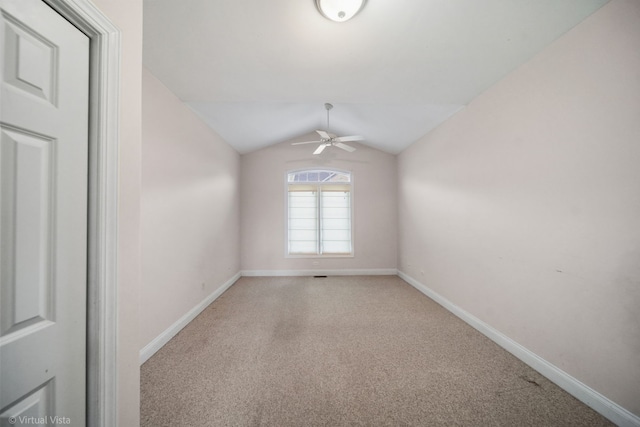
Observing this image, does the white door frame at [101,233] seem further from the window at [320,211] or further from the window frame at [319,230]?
the window at [320,211]

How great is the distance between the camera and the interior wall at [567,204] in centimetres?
133

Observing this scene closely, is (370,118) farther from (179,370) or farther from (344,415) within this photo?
(179,370)

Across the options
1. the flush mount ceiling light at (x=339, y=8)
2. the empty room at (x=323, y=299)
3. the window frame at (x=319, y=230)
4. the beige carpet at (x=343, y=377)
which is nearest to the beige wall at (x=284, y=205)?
the window frame at (x=319, y=230)

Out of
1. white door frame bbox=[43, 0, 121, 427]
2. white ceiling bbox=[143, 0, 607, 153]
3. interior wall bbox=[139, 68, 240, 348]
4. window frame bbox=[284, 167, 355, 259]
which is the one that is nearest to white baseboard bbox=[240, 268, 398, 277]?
window frame bbox=[284, 167, 355, 259]

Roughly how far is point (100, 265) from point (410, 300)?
11.4 feet

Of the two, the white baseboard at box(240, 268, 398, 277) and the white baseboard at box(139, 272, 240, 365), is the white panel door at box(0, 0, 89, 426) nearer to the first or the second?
A: the white baseboard at box(139, 272, 240, 365)

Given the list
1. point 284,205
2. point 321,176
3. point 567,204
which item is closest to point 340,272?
point 284,205

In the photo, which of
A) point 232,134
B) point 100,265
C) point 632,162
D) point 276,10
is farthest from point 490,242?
point 232,134

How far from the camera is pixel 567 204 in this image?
1614mm

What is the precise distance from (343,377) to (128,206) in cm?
179

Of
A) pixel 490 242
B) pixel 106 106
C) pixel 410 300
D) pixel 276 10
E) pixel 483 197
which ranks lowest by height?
pixel 410 300

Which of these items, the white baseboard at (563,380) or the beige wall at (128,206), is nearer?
the beige wall at (128,206)

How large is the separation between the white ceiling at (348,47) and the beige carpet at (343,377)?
2.50m

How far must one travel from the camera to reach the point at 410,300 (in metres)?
3.35
